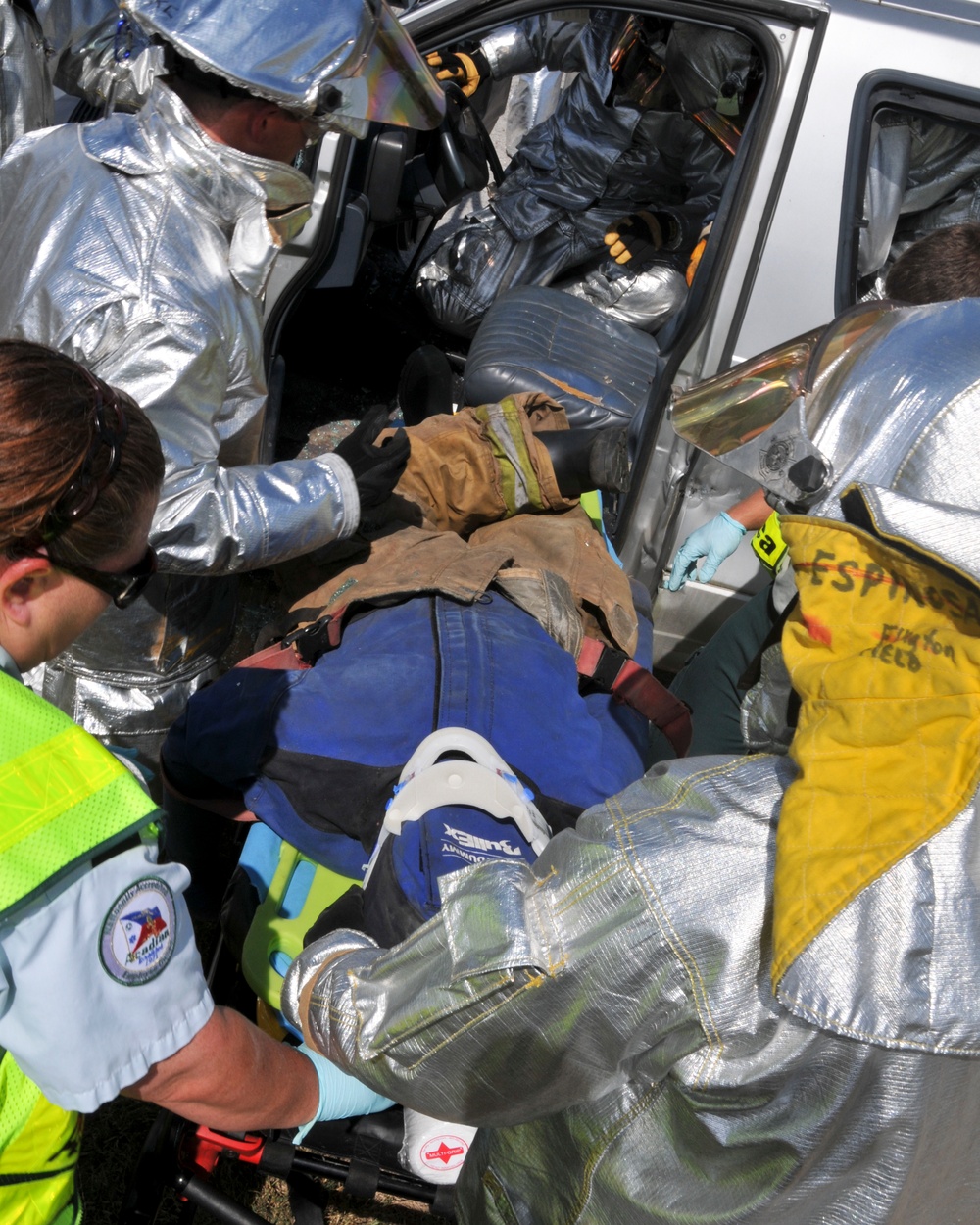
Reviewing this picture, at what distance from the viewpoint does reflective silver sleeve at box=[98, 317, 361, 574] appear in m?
1.59

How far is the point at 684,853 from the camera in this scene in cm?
92

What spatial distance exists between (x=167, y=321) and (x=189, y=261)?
14cm

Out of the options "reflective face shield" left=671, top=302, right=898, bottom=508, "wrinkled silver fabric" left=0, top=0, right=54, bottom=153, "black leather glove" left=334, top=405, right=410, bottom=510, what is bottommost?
"black leather glove" left=334, top=405, right=410, bottom=510

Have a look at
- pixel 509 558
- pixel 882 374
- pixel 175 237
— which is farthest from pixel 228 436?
pixel 882 374

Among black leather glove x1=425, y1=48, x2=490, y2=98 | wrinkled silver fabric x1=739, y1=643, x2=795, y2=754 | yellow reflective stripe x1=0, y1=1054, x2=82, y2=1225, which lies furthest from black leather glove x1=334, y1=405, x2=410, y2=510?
black leather glove x1=425, y1=48, x2=490, y2=98

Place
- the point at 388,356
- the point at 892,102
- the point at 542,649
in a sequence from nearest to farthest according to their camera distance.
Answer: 1. the point at 542,649
2. the point at 892,102
3. the point at 388,356

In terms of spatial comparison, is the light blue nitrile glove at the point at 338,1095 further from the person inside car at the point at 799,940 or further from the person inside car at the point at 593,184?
the person inside car at the point at 593,184

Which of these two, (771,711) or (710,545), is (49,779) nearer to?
(771,711)

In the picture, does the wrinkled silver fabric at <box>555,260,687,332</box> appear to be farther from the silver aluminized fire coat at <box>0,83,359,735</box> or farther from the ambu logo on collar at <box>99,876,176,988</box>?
the ambu logo on collar at <box>99,876,176,988</box>

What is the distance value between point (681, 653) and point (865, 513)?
2057 millimetres

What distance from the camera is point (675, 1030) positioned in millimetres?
946

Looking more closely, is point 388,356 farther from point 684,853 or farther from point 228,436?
point 684,853

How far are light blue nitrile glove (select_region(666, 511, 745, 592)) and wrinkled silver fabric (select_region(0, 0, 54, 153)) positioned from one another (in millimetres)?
2357

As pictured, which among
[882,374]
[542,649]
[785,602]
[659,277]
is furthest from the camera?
[659,277]
